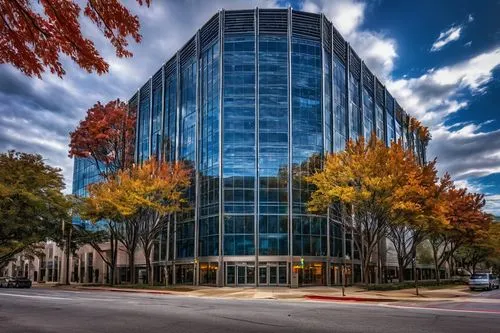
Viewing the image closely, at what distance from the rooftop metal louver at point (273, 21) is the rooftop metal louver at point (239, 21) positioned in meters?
1.12

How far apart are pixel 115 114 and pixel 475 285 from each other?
42.3m

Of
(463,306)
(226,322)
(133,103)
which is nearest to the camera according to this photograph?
(226,322)

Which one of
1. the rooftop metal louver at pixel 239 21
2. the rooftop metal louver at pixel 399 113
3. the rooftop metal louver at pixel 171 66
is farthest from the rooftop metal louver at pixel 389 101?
the rooftop metal louver at pixel 171 66

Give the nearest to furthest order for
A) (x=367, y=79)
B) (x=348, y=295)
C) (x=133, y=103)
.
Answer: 1. (x=348, y=295)
2. (x=367, y=79)
3. (x=133, y=103)

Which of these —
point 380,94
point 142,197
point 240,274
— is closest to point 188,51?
point 142,197

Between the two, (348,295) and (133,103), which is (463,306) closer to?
(348,295)

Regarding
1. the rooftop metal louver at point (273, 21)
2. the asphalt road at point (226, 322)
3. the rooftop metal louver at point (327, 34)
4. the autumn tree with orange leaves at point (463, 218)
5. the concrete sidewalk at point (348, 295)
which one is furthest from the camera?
the rooftop metal louver at point (327, 34)

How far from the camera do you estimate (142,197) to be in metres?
45.2

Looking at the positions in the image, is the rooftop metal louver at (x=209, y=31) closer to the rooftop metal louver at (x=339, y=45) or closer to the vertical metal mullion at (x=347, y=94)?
the rooftop metal louver at (x=339, y=45)

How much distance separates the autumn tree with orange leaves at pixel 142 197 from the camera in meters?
45.5

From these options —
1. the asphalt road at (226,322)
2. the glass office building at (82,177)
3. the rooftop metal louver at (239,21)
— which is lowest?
the asphalt road at (226,322)

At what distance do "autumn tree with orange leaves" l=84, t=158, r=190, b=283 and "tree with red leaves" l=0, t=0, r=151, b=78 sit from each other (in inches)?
1514

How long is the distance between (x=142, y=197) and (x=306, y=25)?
26640 millimetres

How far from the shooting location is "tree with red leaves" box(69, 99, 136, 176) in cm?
5366
